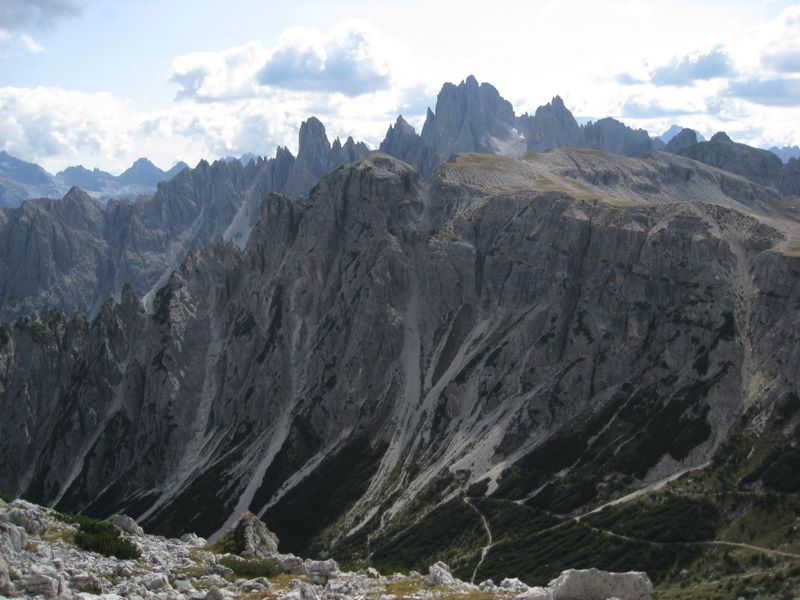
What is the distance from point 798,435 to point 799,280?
45.1 meters

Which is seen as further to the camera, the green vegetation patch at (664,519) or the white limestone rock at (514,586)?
the green vegetation patch at (664,519)

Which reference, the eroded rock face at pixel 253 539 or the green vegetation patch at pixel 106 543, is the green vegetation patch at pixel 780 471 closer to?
the eroded rock face at pixel 253 539

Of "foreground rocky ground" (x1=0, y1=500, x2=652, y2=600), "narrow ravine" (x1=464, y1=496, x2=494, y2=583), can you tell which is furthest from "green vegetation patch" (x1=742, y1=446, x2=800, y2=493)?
"foreground rocky ground" (x1=0, y1=500, x2=652, y2=600)

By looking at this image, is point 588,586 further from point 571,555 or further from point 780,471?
point 780,471

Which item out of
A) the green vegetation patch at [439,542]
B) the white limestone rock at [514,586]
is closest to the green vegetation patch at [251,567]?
the white limestone rock at [514,586]

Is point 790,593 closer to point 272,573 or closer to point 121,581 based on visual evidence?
point 272,573

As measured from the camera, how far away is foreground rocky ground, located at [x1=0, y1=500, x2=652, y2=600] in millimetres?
49188

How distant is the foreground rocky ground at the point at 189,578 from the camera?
49.2m

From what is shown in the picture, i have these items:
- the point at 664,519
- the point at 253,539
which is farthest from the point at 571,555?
the point at 253,539

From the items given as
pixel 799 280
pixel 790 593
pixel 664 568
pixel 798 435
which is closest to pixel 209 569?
pixel 790 593

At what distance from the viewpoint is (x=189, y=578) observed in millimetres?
65250

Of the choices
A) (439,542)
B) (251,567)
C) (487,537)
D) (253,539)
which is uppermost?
(251,567)

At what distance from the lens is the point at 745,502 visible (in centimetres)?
15362

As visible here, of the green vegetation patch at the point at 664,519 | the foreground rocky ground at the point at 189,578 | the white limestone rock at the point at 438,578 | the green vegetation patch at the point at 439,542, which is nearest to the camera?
the foreground rocky ground at the point at 189,578
